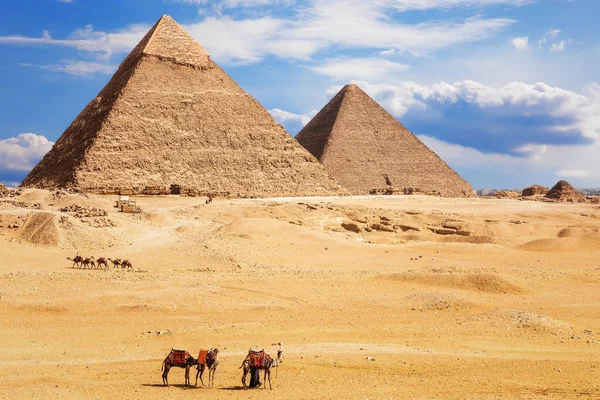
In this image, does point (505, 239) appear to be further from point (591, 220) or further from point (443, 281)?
point (591, 220)

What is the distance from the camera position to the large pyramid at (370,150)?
72.0 m

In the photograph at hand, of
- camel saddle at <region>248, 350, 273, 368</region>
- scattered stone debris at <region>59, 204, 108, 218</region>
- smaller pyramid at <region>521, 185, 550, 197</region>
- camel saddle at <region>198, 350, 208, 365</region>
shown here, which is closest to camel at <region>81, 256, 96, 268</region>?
scattered stone debris at <region>59, 204, 108, 218</region>

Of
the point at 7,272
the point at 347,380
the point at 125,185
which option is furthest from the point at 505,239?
the point at 125,185

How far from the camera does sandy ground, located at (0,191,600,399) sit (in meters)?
9.05

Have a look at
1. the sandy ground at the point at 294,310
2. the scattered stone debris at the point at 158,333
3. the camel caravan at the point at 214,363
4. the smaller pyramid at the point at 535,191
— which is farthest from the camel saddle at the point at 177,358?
the smaller pyramid at the point at 535,191

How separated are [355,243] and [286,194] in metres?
30.6

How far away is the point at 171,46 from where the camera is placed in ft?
203

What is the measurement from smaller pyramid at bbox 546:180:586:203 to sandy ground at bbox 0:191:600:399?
45.6 m

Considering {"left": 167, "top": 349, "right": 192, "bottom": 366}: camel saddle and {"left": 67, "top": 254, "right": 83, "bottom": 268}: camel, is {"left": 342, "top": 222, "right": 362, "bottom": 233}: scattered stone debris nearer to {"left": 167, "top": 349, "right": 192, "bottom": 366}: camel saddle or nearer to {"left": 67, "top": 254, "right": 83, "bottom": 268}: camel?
{"left": 67, "top": 254, "right": 83, "bottom": 268}: camel

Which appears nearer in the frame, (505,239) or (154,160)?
(505,239)

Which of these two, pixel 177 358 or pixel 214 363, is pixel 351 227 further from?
pixel 177 358

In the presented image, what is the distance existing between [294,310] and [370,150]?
62694mm

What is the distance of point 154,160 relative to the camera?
52406 mm

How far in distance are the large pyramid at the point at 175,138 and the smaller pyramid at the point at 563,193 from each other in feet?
81.0
